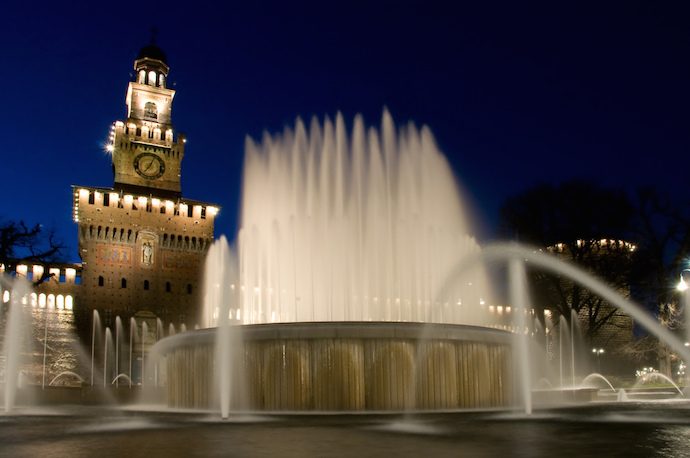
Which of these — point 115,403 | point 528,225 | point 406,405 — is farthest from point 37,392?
point 528,225

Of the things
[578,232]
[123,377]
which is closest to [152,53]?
[123,377]

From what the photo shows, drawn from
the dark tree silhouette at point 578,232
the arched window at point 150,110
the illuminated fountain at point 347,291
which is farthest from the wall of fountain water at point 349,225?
the arched window at point 150,110

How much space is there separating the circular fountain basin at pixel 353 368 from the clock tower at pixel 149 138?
38743mm

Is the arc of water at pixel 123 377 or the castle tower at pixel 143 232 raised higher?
the castle tower at pixel 143 232

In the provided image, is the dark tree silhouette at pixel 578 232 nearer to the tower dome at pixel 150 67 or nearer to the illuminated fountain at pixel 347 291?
the illuminated fountain at pixel 347 291

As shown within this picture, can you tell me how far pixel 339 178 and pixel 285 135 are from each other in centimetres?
244

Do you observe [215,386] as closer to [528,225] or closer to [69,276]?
[528,225]

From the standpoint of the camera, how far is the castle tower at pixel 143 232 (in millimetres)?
45656

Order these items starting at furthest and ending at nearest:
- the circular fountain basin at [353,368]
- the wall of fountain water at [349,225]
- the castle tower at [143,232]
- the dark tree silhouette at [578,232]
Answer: the castle tower at [143,232] < the dark tree silhouette at [578,232] < the wall of fountain water at [349,225] < the circular fountain basin at [353,368]

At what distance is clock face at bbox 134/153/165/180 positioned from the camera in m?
52.0

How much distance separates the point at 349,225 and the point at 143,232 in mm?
31482

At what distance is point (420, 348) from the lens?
13.3 m

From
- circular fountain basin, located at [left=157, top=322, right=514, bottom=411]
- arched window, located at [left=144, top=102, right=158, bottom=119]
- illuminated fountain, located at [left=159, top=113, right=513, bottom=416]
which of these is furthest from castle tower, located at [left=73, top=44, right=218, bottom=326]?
circular fountain basin, located at [left=157, top=322, right=514, bottom=411]

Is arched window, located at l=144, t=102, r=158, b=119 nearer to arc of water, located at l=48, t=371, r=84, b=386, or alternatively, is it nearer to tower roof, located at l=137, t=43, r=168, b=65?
tower roof, located at l=137, t=43, r=168, b=65
